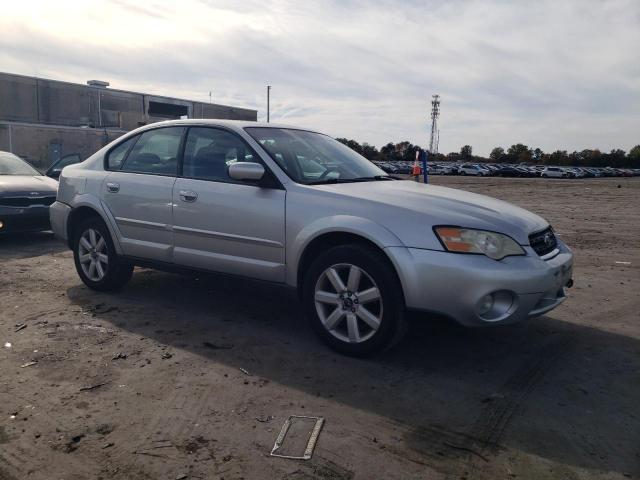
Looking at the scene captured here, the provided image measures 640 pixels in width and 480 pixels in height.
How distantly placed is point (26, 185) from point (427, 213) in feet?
22.9

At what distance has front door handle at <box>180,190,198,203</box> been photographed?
15.2 feet

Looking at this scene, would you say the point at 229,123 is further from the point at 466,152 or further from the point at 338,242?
the point at 466,152

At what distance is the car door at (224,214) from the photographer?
424cm

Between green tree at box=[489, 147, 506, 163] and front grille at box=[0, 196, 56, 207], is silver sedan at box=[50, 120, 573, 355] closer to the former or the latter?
front grille at box=[0, 196, 56, 207]

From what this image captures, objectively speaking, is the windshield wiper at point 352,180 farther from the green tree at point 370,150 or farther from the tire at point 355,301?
the green tree at point 370,150

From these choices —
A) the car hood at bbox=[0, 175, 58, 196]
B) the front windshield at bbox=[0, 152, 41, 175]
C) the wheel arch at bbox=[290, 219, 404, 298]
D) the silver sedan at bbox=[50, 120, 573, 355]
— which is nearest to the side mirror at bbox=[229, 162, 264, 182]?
the silver sedan at bbox=[50, 120, 573, 355]

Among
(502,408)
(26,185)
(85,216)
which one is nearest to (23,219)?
(26,185)

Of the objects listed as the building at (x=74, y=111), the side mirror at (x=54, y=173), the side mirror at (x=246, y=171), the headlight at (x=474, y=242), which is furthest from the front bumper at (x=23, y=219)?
the building at (x=74, y=111)

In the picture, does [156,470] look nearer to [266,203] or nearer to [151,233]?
[266,203]

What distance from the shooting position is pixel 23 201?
27.0ft

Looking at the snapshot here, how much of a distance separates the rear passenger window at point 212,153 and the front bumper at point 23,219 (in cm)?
450

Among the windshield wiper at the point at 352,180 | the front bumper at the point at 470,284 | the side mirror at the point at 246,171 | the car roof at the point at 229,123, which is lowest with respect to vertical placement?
the front bumper at the point at 470,284

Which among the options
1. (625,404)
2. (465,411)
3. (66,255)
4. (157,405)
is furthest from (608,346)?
(66,255)

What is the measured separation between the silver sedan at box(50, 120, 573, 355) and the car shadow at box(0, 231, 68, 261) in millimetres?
2367
